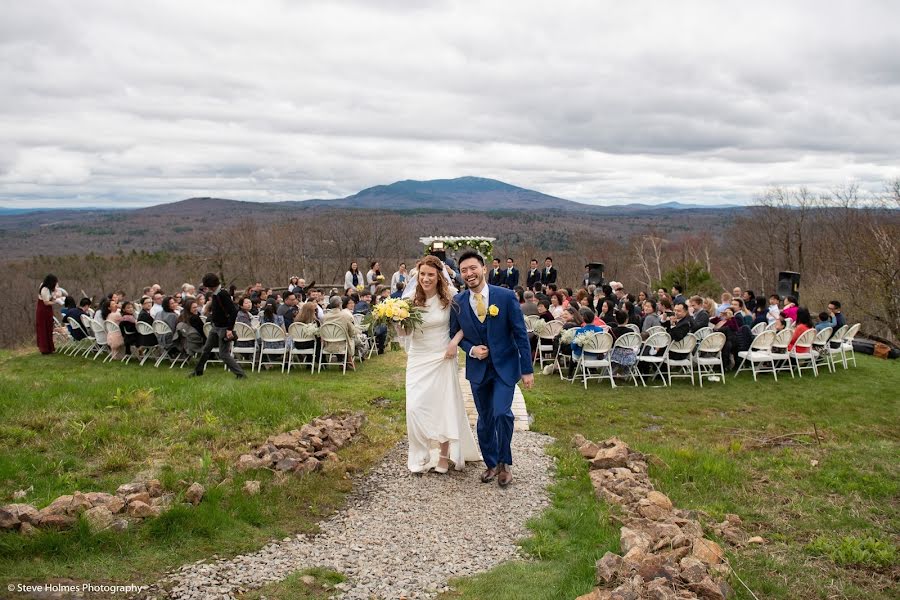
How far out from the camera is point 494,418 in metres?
5.67

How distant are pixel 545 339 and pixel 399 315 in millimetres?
7913

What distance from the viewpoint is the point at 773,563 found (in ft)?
14.2

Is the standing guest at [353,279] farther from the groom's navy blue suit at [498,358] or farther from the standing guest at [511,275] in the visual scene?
the groom's navy blue suit at [498,358]

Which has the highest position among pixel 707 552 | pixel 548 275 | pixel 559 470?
pixel 548 275

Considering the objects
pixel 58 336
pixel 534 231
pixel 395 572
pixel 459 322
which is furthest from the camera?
pixel 534 231

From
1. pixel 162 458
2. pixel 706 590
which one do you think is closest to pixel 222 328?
pixel 162 458

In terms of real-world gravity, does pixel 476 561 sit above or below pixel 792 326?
below

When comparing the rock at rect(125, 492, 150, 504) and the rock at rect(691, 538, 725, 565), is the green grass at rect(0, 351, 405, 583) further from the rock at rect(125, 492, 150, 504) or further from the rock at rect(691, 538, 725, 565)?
the rock at rect(691, 538, 725, 565)

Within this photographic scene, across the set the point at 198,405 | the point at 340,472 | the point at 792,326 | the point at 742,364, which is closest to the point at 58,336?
the point at 198,405

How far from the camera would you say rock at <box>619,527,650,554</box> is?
405 centimetres

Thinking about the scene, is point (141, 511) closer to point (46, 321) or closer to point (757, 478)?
point (757, 478)

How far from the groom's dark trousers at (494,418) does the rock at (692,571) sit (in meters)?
2.09

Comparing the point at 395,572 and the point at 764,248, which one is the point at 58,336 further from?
the point at 764,248

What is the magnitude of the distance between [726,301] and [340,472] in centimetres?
1062
